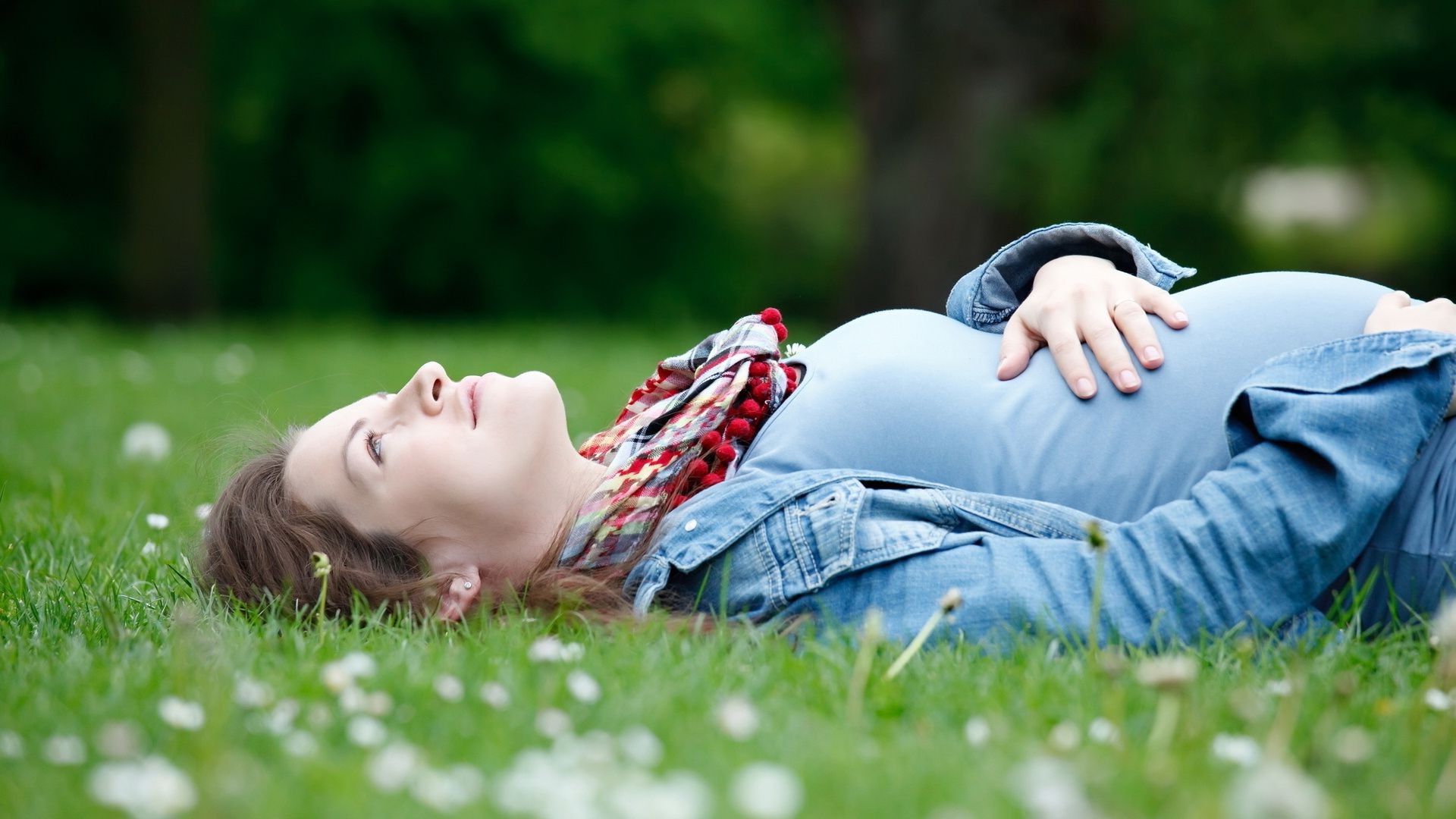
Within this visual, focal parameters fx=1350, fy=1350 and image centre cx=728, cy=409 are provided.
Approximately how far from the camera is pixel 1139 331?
2297 mm

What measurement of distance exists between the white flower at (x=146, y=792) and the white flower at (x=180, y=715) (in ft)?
0.67

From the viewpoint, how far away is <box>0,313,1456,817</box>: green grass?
4.45 ft

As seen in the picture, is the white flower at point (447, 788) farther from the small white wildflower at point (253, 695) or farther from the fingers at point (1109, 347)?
the fingers at point (1109, 347)

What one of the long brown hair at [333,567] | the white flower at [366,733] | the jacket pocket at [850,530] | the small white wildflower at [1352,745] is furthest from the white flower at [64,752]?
the small white wildflower at [1352,745]

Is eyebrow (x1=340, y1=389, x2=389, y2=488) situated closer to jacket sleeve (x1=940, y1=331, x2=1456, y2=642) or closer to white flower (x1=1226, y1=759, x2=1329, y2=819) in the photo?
jacket sleeve (x1=940, y1=331, x2=1456, y2=642)

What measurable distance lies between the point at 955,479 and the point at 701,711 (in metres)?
0.81

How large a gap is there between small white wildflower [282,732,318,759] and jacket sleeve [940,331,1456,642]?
101 centimetres

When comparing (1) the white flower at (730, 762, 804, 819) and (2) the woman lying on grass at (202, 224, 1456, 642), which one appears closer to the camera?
(1) the white flower at (730, 762, 804, 819)

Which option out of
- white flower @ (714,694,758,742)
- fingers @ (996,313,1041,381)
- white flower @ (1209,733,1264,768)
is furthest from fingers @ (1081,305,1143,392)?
white flower @ (714,694,758,742)

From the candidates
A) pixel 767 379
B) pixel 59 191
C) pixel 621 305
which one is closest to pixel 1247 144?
pixel 767 379

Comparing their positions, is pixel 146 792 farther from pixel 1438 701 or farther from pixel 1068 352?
pixel 1068 352

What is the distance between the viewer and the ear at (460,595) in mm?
2309

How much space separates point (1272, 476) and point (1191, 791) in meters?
0.84

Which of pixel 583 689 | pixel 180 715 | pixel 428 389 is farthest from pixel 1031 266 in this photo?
pixel 180 715
